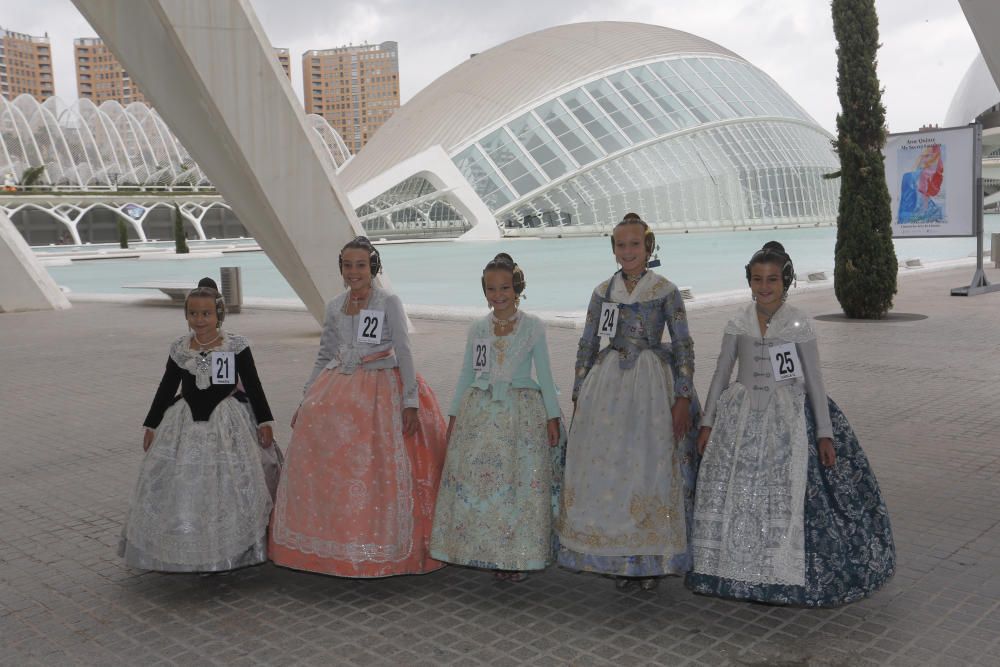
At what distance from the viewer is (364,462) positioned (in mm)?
3693

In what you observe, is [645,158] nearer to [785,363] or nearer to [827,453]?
[785,363]

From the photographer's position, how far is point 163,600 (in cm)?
374

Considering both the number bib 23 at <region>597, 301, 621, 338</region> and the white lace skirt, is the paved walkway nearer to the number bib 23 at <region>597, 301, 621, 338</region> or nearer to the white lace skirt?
the white lace skirt

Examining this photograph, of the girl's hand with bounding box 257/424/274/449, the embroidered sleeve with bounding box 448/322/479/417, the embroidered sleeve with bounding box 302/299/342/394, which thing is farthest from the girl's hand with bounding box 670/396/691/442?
the girl's hand with bounding box 257/424/274/449

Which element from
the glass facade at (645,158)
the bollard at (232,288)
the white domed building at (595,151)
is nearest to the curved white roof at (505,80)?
the white domed building at (595,151)

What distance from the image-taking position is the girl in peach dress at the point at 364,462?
3660 millimetres

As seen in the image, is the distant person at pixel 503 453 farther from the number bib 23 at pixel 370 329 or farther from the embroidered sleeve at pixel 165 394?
the embroidered sleeve at pixel 165 394

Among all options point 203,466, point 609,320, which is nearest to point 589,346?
point 609,320

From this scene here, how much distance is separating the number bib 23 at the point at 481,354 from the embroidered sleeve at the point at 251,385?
890 millimetres

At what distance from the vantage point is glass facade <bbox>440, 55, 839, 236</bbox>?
37625 mm

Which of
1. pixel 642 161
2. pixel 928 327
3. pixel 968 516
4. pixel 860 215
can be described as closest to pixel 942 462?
pixel 968 516

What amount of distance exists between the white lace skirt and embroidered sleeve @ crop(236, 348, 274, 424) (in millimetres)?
107

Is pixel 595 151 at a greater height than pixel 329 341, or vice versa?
pixel 595 151

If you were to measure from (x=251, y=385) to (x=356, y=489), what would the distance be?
66 cm
